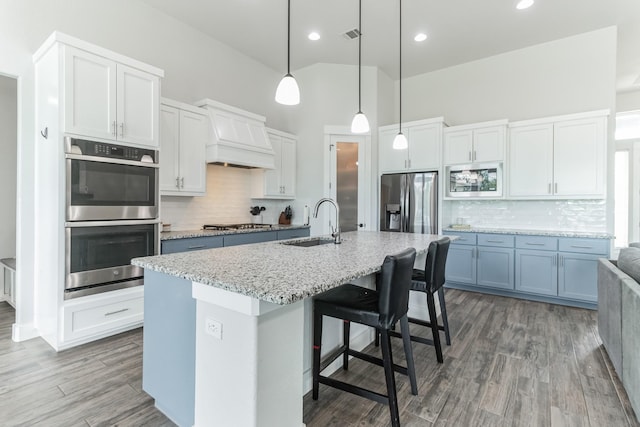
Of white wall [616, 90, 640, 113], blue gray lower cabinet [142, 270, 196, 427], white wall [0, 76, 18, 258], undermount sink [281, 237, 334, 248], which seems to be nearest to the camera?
blue gray lower cabinet [142, 270, 196, 427]

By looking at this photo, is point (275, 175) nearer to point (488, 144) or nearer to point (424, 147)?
point (424, 147)

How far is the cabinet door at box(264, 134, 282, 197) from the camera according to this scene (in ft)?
16.3

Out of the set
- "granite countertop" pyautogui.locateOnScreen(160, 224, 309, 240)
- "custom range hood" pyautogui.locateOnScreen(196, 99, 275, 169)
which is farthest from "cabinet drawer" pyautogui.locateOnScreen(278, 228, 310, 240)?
"custom range hood" pyautogui.locateOnScreen(196, 99, 275, 169)

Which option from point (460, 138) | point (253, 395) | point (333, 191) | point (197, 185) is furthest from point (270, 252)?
point (460, 138)

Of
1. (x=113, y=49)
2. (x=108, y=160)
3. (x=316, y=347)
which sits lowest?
(x=316, y=347)

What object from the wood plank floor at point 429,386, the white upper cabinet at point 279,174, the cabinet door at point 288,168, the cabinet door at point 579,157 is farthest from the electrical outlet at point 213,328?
the cabinet door at point 579,157

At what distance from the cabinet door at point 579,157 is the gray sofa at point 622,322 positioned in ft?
5.45

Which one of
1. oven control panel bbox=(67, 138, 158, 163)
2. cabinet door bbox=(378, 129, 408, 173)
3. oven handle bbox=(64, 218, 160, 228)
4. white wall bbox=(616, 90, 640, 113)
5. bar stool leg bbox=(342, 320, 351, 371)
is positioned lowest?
bar stool leg bbox=(342, 320, 351, 371)

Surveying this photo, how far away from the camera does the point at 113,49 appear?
3443mm

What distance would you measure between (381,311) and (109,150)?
2.65 m

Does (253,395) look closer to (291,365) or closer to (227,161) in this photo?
(291,365)

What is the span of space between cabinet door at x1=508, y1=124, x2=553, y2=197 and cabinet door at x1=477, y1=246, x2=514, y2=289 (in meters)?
0.86

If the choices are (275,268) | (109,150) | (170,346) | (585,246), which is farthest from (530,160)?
(109,150)

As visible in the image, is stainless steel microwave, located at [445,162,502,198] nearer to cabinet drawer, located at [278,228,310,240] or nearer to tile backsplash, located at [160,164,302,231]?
cabinet drawer, located at [278,228,310,240]
